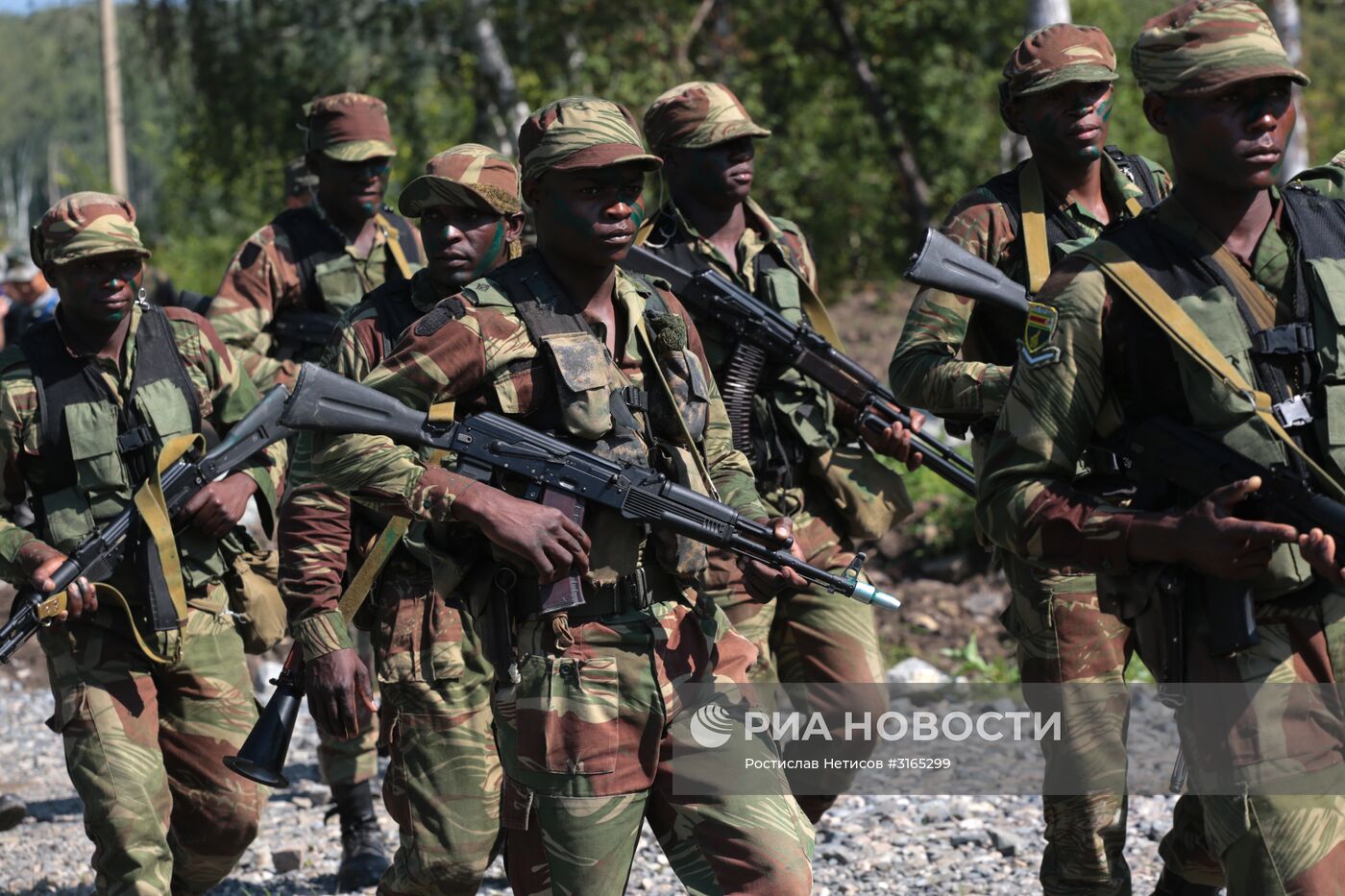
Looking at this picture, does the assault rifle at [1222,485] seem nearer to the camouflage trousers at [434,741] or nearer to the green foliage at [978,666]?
the camouflage trousers at [434,741]

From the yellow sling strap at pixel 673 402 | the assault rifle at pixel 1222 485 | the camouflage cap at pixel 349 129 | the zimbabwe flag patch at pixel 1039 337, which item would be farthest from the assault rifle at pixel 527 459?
the camouflage cap at pixel 349 129

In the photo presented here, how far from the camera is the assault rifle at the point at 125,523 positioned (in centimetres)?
525

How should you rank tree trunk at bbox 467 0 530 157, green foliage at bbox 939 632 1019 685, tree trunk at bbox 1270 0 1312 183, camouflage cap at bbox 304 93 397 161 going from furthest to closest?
tree trunk at bbox 467 0 530 157 < tree trunk at bbox 1270 0 1312 183 < green foliage at bbox 939 632 1019 685 < camouflage cap at bbox 304 93 397 161

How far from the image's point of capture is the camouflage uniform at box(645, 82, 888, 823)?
5961 mm

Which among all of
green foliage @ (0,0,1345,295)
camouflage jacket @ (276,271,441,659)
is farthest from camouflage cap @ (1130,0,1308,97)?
green foliage @ (0,0,1345,295)

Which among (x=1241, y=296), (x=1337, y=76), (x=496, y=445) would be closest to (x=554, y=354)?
(x=496, y=445)

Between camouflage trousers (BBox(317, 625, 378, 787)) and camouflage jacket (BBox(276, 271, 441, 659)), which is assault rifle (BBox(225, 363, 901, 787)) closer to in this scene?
camouflage jacket (BBox(276, 271, 441, 659))

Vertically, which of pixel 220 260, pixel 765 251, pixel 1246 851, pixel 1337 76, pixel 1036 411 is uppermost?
pixel 1337 76

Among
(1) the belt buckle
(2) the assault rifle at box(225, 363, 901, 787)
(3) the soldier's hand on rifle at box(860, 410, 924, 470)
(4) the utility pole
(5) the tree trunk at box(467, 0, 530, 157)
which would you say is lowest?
(2) the assault rifle at box(225, 363, 901, 787)

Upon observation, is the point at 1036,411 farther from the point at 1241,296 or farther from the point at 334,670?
the point at 334,670

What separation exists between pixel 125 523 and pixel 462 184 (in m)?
1.45

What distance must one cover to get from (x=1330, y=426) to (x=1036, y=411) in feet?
1.81

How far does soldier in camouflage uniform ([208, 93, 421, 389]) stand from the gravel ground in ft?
6.32

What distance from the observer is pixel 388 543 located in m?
5.28
